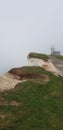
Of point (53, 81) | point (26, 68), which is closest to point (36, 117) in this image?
point (53, 81)

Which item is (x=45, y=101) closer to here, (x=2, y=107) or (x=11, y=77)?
(x=2, y=107)

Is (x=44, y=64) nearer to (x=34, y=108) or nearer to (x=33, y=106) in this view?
(x=33, y=106)

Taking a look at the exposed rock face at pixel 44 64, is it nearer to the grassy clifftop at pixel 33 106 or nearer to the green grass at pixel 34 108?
the grassy clifftop at pixel 33 106

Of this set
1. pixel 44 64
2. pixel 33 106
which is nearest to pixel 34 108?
pixel 33 106

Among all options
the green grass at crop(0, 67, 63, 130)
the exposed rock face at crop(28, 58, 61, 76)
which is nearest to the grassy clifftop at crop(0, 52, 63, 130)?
the green grass at crop(0, 67, 63, 130)

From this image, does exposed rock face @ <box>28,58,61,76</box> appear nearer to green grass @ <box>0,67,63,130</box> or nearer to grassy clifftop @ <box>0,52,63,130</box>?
grassy clifftop @ <box>0,52,63,130</box>

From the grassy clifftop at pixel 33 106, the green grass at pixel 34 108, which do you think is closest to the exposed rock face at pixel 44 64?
the grassy clifftop at pixel 33 106

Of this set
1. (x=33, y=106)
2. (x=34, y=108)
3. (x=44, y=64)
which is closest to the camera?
(x=34, y=108)

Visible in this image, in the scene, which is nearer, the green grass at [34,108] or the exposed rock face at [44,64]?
the green grass at [34,108]
